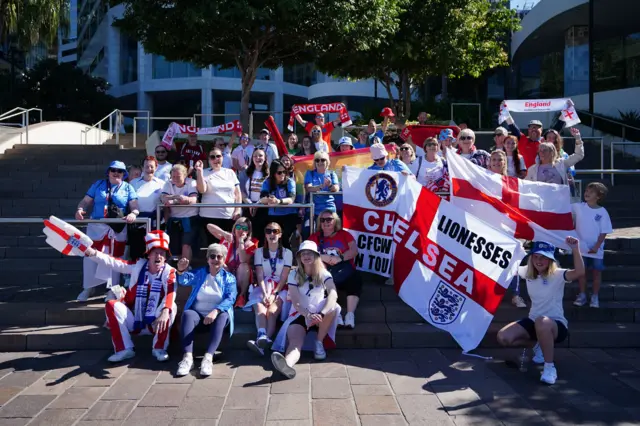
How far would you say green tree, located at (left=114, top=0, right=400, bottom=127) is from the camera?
1480 centimetres

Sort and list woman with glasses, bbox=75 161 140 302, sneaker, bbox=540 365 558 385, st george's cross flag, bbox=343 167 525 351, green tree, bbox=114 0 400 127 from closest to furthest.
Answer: sneaker, bbox=540 365 558 385 < st george's cross flag, bbox=343 167 525 351 < woman with glasses, bbox=75 161 140 302 < green tree, bbox=114 0 400 127

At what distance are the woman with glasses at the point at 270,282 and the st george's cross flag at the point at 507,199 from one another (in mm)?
2239

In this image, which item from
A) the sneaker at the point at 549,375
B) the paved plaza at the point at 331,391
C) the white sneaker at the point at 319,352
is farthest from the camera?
the white sneaker at the point at 319,352

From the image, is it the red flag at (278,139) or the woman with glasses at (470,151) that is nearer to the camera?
the woman with glasses at (470,151)

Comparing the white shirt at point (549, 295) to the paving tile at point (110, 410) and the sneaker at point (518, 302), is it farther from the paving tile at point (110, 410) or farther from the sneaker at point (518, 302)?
the paving tile at point (110, 410)

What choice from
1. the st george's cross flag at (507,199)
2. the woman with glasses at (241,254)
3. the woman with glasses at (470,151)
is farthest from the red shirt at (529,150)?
the woman with glasses at (241,254)

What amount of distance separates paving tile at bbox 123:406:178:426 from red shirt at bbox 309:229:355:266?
2.89 metres

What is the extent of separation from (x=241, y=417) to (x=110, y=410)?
111 centimetres

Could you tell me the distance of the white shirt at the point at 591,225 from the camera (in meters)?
7.44

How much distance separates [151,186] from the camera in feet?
27.0

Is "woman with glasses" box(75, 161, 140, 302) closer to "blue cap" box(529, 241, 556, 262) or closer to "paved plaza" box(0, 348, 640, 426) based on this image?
"paved plaza" box(0, 348, 640, 426)

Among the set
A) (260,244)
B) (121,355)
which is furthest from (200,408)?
(260,244)

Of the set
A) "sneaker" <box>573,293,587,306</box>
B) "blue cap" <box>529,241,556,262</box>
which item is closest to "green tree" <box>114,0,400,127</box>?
"sneaker" <box>573,293,587,306</box>

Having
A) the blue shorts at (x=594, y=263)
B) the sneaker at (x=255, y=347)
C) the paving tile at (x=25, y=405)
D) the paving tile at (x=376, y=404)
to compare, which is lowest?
the paving tile at (x=376, y=404)
